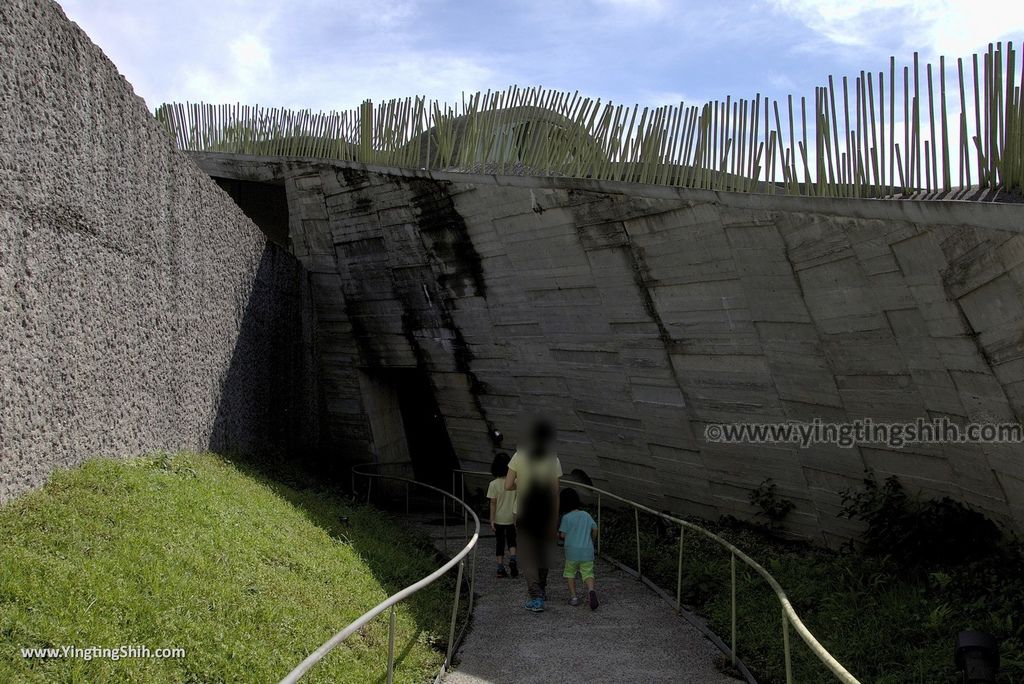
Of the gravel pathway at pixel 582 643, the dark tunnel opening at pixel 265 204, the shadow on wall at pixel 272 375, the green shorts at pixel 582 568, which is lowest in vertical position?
the gravel pathway at pixel 582 643

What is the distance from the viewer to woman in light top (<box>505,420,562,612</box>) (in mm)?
7203

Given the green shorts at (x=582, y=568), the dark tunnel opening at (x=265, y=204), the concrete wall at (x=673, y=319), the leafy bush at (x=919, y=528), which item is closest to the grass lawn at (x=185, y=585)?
the green shorts at (x=582, y=568)

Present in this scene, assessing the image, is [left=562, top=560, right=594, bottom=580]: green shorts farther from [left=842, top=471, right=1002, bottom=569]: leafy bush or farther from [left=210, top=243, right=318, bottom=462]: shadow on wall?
[left=210, top=243, right=318, bottom=462]: shadow on wall

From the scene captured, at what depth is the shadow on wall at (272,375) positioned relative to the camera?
10211 millimetres

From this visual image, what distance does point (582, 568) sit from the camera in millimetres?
7246

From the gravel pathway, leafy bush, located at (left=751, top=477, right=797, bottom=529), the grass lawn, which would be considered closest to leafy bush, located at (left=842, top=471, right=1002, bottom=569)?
leafy bush, located at (left=751, top=477, right=797, bottom=529)

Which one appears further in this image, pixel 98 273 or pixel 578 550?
pixel 578 550

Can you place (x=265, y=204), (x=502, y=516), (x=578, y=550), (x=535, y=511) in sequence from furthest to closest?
1. (x=265, y=204)
2. (x=502, y=516)
3. (x=535, y=511)
4. (x=578, y=550)

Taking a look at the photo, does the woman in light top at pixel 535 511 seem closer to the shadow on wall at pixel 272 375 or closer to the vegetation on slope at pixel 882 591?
the vegetation on slope at pixel 882 591

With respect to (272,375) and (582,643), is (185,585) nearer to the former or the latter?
(582,643)

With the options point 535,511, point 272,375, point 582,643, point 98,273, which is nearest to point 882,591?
point 582,643

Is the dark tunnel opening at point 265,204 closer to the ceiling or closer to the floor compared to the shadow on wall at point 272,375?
closer to the ceiling

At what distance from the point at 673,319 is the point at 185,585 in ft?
17.5

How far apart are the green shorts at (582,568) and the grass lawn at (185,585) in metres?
1.05
